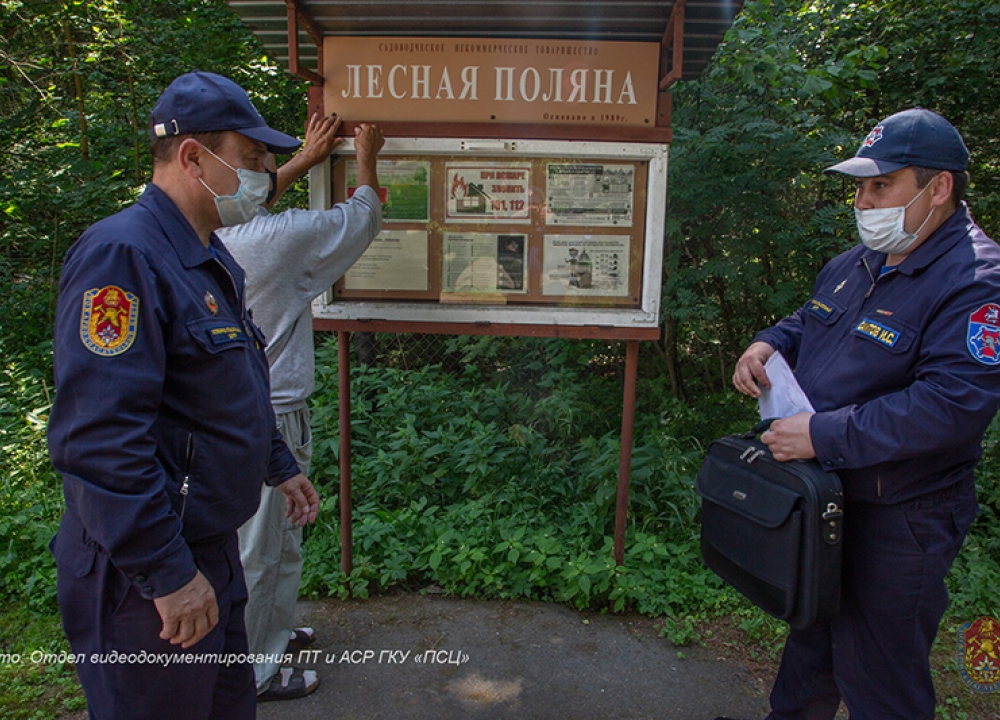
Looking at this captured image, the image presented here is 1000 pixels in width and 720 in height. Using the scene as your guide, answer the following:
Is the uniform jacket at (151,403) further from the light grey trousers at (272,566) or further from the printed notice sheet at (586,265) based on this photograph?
the printed notice sheet at (586,265)

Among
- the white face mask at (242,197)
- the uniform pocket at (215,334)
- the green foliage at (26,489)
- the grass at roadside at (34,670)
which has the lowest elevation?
the grass at roadside at (34,670)

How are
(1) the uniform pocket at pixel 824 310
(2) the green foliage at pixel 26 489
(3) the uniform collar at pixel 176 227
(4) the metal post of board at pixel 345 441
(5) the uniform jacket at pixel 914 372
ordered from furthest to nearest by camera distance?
(2) the green foliage at pixel 26 489 < (4) the metal post of board at pixel 345 441 < (1) the uniform pocket at pixel 824 310 < (5) the uniform jacket at pixel 914 372 < (3) the uniform collar at pixel 176 227

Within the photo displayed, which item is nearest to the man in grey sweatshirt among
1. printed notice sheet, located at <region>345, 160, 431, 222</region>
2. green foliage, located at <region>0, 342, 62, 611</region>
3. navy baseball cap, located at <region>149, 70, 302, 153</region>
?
printed notice sheet, located at <region>345, 160, 431, 222</region>

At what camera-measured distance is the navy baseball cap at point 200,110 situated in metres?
1.74

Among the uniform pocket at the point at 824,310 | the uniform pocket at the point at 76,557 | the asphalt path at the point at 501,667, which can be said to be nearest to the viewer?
the uniform pocket at the point at 76,557

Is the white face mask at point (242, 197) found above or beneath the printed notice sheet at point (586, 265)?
above

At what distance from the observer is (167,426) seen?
5.29 feet

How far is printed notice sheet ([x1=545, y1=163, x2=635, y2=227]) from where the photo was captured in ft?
10.1

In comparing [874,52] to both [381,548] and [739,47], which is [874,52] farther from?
[381,548]

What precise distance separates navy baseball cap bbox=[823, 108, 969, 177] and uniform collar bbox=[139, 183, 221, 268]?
1849 millimetres

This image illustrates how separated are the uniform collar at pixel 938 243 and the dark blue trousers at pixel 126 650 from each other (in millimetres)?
2071

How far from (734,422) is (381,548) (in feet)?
8.53

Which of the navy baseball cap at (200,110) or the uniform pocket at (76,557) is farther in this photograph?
the navy baseball cap at (200,110)

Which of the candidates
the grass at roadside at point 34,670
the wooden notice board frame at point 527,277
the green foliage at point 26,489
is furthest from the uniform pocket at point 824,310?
the green foliage at point 26,489
